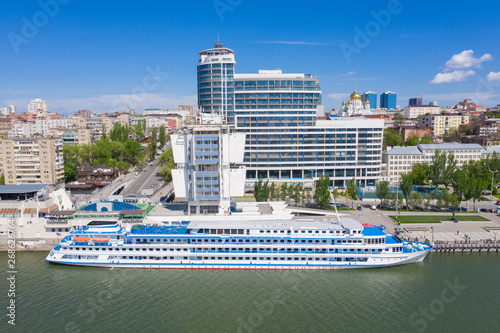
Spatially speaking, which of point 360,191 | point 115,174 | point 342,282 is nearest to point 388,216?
point 360,191

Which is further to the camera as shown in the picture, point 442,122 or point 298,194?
point 442,122

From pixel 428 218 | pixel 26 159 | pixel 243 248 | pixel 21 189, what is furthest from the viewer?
pixel 26 159

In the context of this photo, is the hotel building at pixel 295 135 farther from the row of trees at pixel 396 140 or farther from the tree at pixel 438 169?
the row of trees at pixel 396 140

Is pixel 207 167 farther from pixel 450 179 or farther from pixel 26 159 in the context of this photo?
pixel 450 179

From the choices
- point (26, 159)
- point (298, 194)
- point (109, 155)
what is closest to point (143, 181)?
point (109, 155)

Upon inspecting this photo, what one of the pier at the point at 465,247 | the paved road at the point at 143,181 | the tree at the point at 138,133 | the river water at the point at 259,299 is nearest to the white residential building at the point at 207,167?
the river water at the point at 259,299

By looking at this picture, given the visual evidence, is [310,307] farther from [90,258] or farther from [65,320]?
[90,258]
